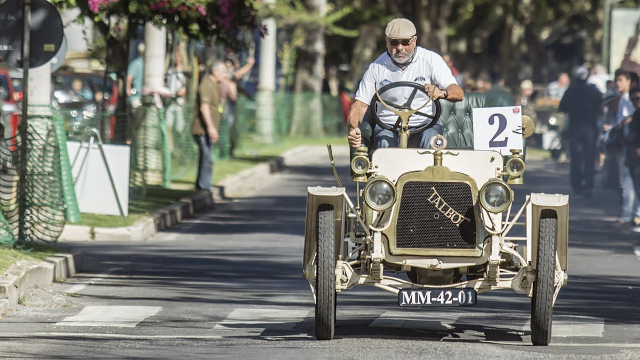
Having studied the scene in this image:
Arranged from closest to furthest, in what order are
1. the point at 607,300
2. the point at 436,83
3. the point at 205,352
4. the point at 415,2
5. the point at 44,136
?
the point at 205,352 → the point at 436,83 → the point at 607,300 → the point at 44,136 → the point at 415,2

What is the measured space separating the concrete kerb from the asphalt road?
0.26 m

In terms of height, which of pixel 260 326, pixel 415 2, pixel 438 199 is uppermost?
pixel 415 2

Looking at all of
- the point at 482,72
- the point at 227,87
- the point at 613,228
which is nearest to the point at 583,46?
the point at 482,72

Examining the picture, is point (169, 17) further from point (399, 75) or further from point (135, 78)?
point (399, 75)

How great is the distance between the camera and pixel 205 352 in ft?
26.2

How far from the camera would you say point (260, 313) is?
9727 mm

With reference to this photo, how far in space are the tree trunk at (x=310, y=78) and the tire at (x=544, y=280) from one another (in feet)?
106

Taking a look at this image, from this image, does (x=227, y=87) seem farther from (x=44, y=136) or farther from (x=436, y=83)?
(x=436, y=83)

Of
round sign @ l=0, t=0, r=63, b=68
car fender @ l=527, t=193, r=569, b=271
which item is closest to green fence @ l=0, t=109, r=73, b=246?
round sign @ l=0, t=0, r=63, b=68

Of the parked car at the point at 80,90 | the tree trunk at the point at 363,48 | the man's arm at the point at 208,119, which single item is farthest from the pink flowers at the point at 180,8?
the tree trunk at the point at 363,48

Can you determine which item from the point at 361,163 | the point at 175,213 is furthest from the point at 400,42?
the point at 175,213

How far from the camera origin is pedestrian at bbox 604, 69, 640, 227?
58.1 feet

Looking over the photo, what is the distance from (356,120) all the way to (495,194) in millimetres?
1433

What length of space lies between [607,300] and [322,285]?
320cm
